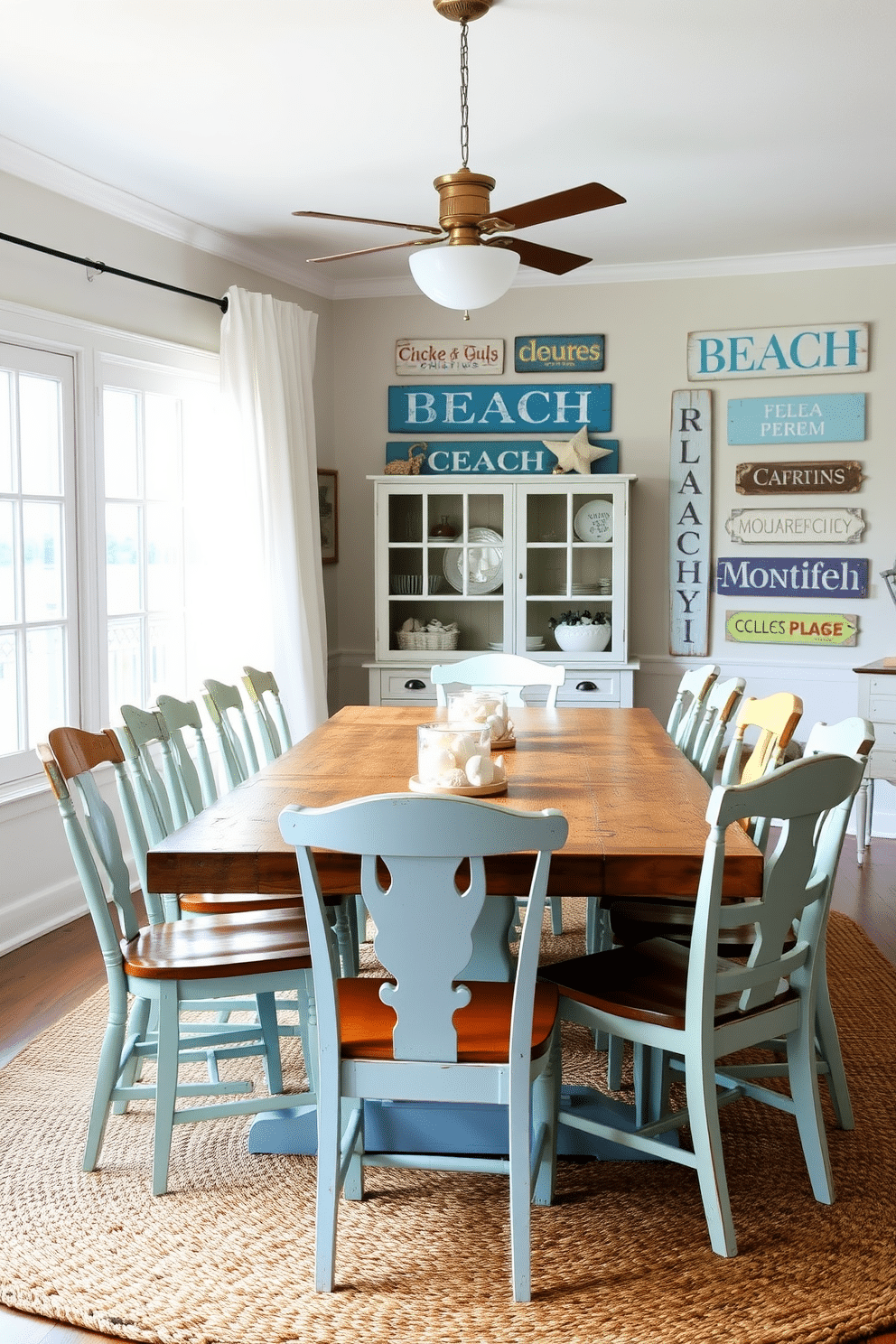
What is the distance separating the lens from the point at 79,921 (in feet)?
13.5

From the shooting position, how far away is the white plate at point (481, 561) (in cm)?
554

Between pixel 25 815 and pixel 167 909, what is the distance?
1.41 m

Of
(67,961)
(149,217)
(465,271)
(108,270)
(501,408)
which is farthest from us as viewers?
(501,408)

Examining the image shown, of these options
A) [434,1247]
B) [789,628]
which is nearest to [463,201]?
[434,1247]

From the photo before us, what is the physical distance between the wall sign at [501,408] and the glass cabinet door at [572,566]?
49cm

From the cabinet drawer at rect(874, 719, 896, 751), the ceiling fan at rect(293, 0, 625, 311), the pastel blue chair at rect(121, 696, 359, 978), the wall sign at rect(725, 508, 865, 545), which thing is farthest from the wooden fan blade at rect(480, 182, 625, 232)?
the wall sign at rect(725, 508, 865, 545)

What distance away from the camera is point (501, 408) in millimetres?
5785

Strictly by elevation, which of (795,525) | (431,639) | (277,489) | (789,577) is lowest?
(431,639)

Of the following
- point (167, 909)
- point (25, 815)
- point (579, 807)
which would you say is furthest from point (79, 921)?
point (579, 807)

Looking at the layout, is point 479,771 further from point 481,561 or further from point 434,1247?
point 481,561

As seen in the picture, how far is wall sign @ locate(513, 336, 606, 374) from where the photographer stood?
18.6 ft

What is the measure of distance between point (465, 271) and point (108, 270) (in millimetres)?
1868

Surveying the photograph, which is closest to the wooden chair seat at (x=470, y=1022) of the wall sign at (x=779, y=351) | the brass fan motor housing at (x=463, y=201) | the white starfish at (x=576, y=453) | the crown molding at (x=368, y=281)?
the brass fan motor housing at (x=463, y=201)

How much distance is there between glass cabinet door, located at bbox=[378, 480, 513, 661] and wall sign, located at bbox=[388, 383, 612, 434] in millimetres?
499
